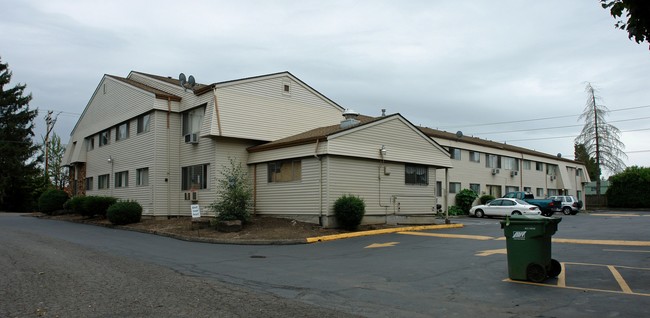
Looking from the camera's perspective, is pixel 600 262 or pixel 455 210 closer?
pixel 600 262

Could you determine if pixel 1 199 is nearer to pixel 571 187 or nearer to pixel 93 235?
pixel 93 235

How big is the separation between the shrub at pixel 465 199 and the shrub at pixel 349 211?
69.5 ft

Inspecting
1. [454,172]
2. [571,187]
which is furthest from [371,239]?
[571,187]

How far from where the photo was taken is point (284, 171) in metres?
22.4

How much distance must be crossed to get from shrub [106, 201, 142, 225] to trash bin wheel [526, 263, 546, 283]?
19.3 m

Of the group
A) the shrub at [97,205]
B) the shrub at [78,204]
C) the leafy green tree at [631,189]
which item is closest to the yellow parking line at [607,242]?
the shrub at [97,205]

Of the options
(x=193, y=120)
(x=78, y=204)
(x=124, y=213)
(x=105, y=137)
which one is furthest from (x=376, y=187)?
(x=105, y=137)

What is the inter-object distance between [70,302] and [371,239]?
39.2ft

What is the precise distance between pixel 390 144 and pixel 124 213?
1293 centimetres

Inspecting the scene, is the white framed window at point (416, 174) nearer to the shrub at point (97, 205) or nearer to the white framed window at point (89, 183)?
the shrub at point (97, 205)

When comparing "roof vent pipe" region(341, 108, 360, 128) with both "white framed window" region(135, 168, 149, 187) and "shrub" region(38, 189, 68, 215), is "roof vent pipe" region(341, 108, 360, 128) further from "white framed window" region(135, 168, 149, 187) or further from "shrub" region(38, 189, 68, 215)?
"shrub" region(38, 189, 68, 215)

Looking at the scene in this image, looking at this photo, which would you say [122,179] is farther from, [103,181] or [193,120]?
[193,120]

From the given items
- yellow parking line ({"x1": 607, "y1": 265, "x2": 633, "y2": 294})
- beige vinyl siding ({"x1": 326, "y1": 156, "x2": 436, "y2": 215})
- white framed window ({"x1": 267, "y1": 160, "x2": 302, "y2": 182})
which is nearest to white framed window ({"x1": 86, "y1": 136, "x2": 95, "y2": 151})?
white framed window ({"x1": 267, "y1": 160, "x2": 302, "y2": 182})

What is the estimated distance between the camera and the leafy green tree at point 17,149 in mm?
51875
